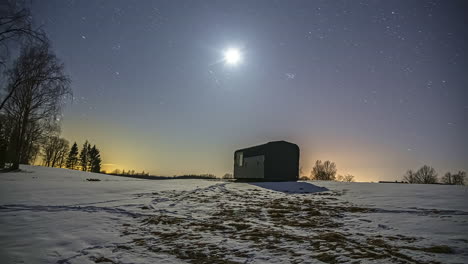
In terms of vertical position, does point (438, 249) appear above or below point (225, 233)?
above

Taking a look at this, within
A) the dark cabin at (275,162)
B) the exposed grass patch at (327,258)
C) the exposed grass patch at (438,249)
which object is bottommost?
the exposed grass patch at (327,258)

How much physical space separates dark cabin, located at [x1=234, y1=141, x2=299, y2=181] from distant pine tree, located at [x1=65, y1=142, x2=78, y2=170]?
63.1m

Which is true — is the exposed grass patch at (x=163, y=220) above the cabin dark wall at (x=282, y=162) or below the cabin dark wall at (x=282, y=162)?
below

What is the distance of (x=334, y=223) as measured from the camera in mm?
4613

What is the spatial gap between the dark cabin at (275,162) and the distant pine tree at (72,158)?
207ft

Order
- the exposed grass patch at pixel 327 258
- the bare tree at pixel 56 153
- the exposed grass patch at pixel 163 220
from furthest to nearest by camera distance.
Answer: the bare tree at pixel 56 153 < the exposed grass patch at pixel 163 220 < the exposed grass patch at pixel 327 258

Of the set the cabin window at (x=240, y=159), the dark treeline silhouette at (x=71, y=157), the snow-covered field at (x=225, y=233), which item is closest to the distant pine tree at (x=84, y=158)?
the dark treeline silhouette at (x=71, y=157)

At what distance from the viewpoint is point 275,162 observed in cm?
2238

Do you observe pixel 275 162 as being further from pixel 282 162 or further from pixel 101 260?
pixel 101 260

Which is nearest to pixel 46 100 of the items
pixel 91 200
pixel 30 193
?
pixel 30 193

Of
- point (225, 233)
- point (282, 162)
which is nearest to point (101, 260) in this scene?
point (225, 233)

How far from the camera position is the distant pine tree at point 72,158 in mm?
63562

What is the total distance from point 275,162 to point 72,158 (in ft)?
218

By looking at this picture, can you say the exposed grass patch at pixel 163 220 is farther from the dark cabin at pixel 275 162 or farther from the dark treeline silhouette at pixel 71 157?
the dark treeline silhouette at pixel 71 157
